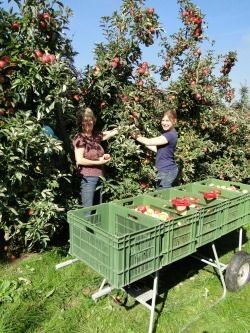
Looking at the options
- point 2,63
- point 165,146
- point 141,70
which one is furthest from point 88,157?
point 141,70

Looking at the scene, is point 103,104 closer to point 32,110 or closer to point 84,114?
point 84,114

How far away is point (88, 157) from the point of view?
15.4 ft

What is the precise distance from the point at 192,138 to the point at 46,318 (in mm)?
4186

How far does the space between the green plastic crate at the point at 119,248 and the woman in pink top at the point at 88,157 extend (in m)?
1.07

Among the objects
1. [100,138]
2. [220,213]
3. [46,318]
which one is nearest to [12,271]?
[46,318]

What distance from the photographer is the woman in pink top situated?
4.62 m

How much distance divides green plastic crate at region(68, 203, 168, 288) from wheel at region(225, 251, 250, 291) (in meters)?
1.39

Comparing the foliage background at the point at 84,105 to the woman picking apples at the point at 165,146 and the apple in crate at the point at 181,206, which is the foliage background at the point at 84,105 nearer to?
the woman picking apples at the point at 165,146

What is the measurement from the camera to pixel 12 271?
4.57 meters

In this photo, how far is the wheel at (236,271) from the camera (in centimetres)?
420

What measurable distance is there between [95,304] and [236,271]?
1747mm

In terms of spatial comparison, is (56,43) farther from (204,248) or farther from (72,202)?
(204,248)

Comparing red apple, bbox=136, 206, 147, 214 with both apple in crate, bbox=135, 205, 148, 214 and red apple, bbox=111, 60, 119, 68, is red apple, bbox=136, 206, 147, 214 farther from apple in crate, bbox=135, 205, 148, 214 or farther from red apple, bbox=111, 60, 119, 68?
red apple, bbox=111, 60, 119, 68

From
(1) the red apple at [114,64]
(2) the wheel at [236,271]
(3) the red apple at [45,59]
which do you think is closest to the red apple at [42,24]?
(3) the red apple at [45,59]
